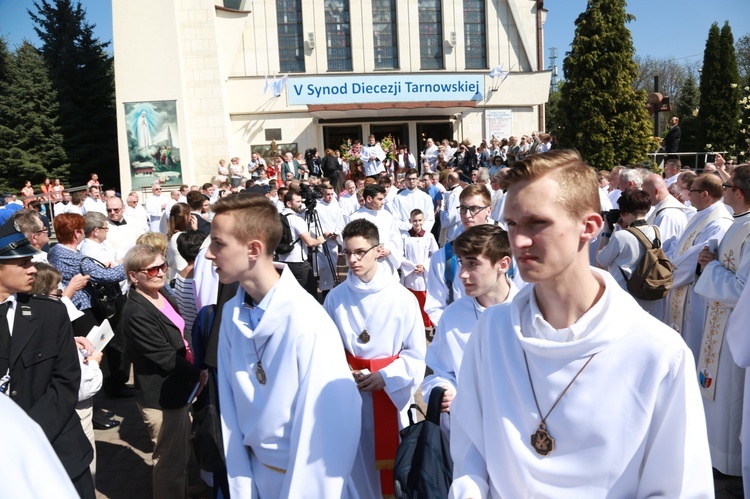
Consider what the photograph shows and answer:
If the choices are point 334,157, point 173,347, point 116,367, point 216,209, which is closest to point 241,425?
point 216,209

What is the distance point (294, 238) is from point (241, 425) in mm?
6657

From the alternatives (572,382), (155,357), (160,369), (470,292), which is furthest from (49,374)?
(572,382)

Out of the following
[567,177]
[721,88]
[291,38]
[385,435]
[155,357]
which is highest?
[291,38]

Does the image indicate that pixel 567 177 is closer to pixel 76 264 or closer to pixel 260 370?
pixel 260 370

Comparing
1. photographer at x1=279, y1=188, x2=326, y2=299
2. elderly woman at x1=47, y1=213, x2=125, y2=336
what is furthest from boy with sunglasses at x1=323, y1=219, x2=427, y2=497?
photographer at x1=279, y1=188, x2=326, y2=299

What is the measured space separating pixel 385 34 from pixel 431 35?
8.19 ft

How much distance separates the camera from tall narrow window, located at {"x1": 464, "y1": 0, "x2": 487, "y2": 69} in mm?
34344

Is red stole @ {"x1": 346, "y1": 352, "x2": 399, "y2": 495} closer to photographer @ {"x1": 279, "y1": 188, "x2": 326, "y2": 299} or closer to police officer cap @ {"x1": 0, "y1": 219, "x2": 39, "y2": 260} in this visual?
police officer cap @ {"x1": 0, "y1": 219, "x2": 39, "y2": 260}

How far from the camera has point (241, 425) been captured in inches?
121

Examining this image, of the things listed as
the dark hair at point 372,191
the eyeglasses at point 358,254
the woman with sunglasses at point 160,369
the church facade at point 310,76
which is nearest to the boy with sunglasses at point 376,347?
the eyeglasses at point 358,254

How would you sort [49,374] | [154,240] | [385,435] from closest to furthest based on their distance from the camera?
[49,374], [385,435], [154,240]

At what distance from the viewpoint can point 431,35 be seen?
113 feet

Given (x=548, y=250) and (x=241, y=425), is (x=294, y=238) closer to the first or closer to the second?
(x=241, y=425)

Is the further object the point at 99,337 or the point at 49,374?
the point at 99,337
